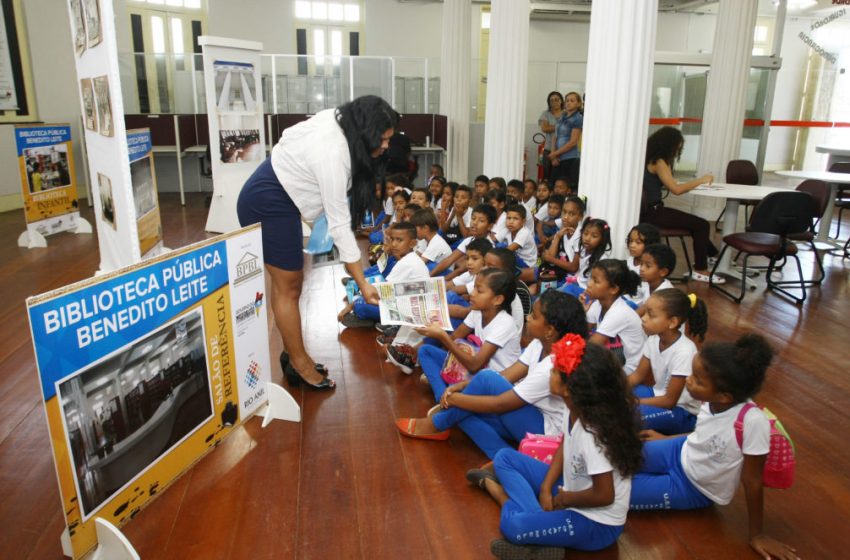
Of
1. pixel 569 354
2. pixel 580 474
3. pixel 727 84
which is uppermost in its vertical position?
pixel 727 84

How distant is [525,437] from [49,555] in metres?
1.69

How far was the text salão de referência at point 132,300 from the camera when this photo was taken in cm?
179

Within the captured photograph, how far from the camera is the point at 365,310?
13.9ft

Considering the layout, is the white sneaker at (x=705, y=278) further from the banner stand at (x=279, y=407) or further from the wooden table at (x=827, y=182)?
the banner stand at (x=279, y=407)

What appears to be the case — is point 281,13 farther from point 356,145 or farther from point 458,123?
point 356,145

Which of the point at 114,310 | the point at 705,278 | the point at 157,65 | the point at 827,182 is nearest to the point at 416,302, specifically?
the point at 114,310

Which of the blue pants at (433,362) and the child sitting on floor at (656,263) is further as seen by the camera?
the child sitting on floor at (656,263)

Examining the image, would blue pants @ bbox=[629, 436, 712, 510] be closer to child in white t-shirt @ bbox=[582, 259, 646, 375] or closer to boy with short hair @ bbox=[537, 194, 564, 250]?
child in white t-shirt @ bbox=[582, 259, 646, 375]

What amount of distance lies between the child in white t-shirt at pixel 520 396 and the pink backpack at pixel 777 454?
24.1 inches

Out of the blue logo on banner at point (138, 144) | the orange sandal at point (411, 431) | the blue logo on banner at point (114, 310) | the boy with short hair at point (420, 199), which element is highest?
the blue logo on banner at point (138, 144)

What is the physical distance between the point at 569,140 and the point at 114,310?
6.14 m

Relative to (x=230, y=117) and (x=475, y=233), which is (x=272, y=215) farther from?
(x=230, y=117)

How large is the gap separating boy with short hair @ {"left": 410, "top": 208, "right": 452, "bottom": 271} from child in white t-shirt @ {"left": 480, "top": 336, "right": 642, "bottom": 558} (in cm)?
265

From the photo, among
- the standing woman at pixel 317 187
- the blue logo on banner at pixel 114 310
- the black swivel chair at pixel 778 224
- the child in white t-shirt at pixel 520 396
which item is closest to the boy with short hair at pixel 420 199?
the black swivel chair at pixel 778 224
